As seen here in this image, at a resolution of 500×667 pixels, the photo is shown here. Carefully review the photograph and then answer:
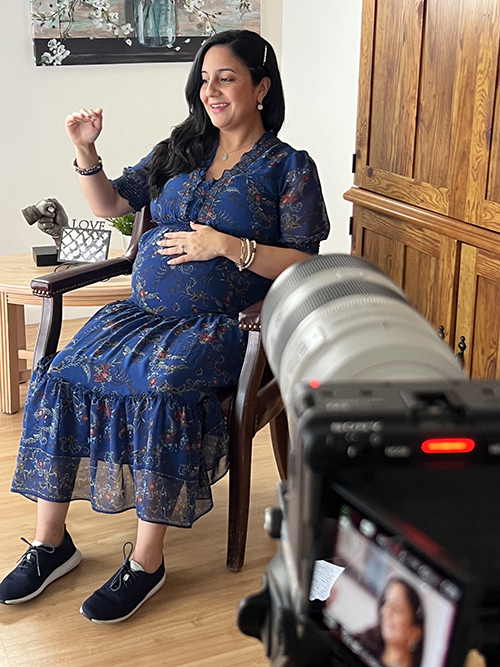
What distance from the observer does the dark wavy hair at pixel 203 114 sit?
2178 millimetres

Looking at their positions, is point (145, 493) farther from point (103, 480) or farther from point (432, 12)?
point (432, 12)

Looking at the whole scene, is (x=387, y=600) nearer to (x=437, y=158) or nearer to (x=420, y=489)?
(x=420, y=489)

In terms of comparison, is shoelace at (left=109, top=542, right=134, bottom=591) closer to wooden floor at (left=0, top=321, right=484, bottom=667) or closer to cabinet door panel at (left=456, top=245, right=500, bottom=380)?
wooden floor at (left=0, top=321, right=484, bottom=667)

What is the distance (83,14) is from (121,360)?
87.9 inches

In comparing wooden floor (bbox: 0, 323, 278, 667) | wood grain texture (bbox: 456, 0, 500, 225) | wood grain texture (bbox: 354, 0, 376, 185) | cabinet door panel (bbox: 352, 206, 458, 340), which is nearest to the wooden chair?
wooden floor (bbox: 0, 323, 278, 667)

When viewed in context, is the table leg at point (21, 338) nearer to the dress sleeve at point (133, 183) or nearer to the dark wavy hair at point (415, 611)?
the dress sleeve at point (133, 183)

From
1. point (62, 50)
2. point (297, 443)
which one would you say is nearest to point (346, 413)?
point (297, 443)

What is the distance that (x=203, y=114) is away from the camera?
7.51 feet

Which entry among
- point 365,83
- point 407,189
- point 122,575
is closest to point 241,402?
point 122,575

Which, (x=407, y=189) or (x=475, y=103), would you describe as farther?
(x=407, y=189)

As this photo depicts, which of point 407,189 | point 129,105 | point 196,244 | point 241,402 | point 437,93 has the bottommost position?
point 241,402

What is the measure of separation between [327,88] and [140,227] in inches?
63.7

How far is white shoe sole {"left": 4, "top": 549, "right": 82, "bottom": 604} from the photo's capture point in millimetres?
1931

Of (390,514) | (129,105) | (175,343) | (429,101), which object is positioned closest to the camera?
(390,514)
